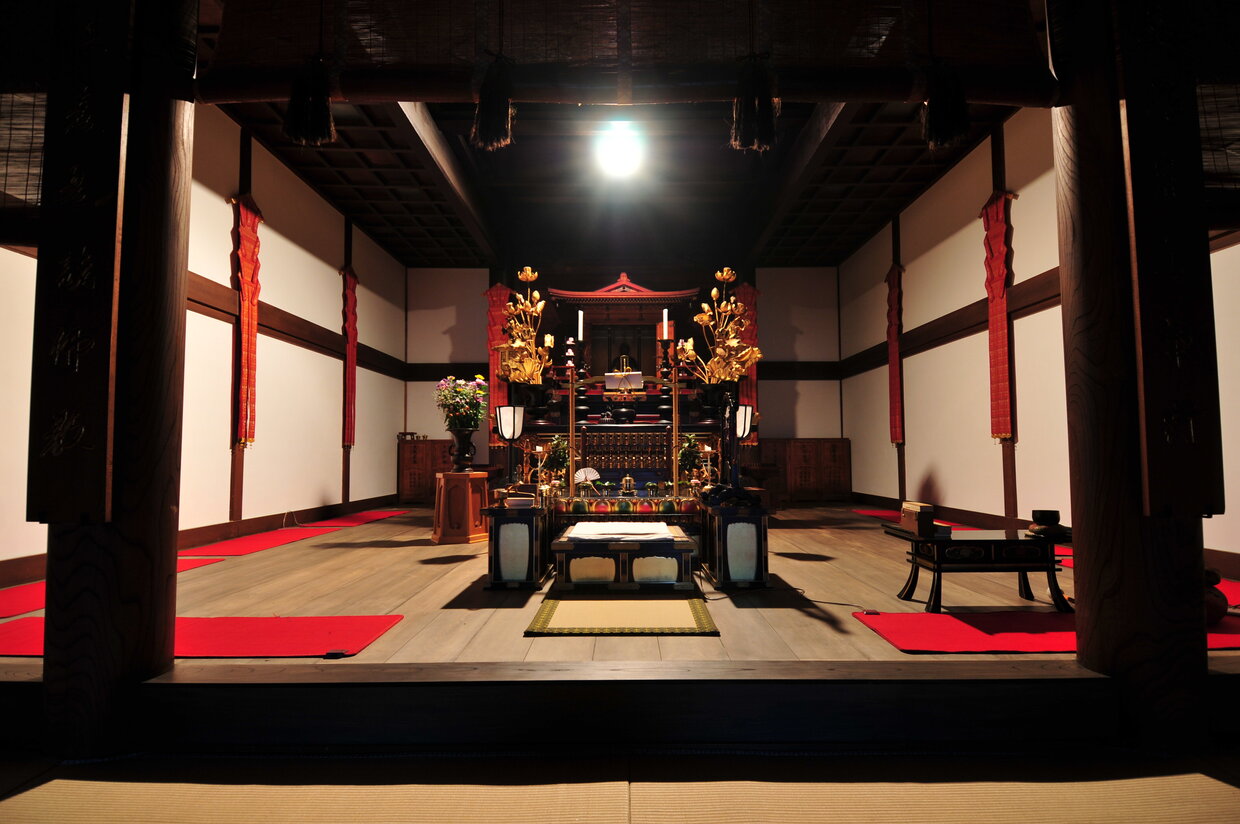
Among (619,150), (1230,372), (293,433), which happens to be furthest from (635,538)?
(619,150)

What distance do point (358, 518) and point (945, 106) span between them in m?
7.58

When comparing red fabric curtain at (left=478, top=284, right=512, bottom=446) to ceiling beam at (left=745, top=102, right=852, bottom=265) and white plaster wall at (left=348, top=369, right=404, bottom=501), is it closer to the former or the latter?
white plaster wall at (left=348, top=369, right=404, bottom=501)

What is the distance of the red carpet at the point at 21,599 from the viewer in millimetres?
3098

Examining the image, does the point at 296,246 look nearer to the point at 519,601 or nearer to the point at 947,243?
the point at 519,601

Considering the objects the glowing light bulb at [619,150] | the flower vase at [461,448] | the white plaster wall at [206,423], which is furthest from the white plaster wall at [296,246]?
the glowing light bulb at [619,150]

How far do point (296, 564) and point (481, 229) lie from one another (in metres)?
5.05

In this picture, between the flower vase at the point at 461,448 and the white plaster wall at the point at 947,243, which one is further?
Answer: the white plaster wall at the point at 947,243

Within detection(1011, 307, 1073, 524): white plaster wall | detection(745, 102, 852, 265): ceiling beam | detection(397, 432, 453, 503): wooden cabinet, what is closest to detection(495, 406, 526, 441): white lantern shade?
detection(745, 102, 852, 265): ceiling beam

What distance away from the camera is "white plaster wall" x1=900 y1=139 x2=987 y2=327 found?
20.7 feet

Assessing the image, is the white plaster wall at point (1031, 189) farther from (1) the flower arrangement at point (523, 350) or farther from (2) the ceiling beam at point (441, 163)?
(2) the ceiling beam at point (441, 163)

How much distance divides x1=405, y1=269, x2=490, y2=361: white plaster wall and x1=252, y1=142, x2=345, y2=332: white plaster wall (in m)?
2.08

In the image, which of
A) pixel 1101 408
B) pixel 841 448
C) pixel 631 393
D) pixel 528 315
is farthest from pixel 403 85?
pixel 841 448

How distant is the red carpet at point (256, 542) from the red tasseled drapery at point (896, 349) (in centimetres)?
712

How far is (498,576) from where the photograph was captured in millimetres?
3629
